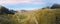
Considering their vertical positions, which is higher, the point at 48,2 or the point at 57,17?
the point at 48,2

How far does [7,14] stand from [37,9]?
31 centimetres

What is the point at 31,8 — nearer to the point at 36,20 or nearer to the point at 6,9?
the point at 36,20

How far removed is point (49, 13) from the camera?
110cm

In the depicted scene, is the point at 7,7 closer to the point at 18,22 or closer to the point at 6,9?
the point at 6,9

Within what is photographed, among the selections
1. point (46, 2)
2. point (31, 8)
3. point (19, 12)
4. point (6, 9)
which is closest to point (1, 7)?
point (6, 9)

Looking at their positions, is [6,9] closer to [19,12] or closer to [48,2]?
[19,12]

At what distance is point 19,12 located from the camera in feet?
3.59

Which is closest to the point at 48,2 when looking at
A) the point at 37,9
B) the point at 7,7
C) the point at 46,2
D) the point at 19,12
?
the point at 46,2

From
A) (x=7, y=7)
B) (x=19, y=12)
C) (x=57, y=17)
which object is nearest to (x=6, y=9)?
(x=7, y=7)

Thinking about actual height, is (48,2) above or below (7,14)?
above

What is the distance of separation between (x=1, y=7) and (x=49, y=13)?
1.64ft

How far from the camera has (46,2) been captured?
3.63ft

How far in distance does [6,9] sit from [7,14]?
0.17 ft

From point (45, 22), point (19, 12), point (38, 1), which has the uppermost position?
point (38, 1)
